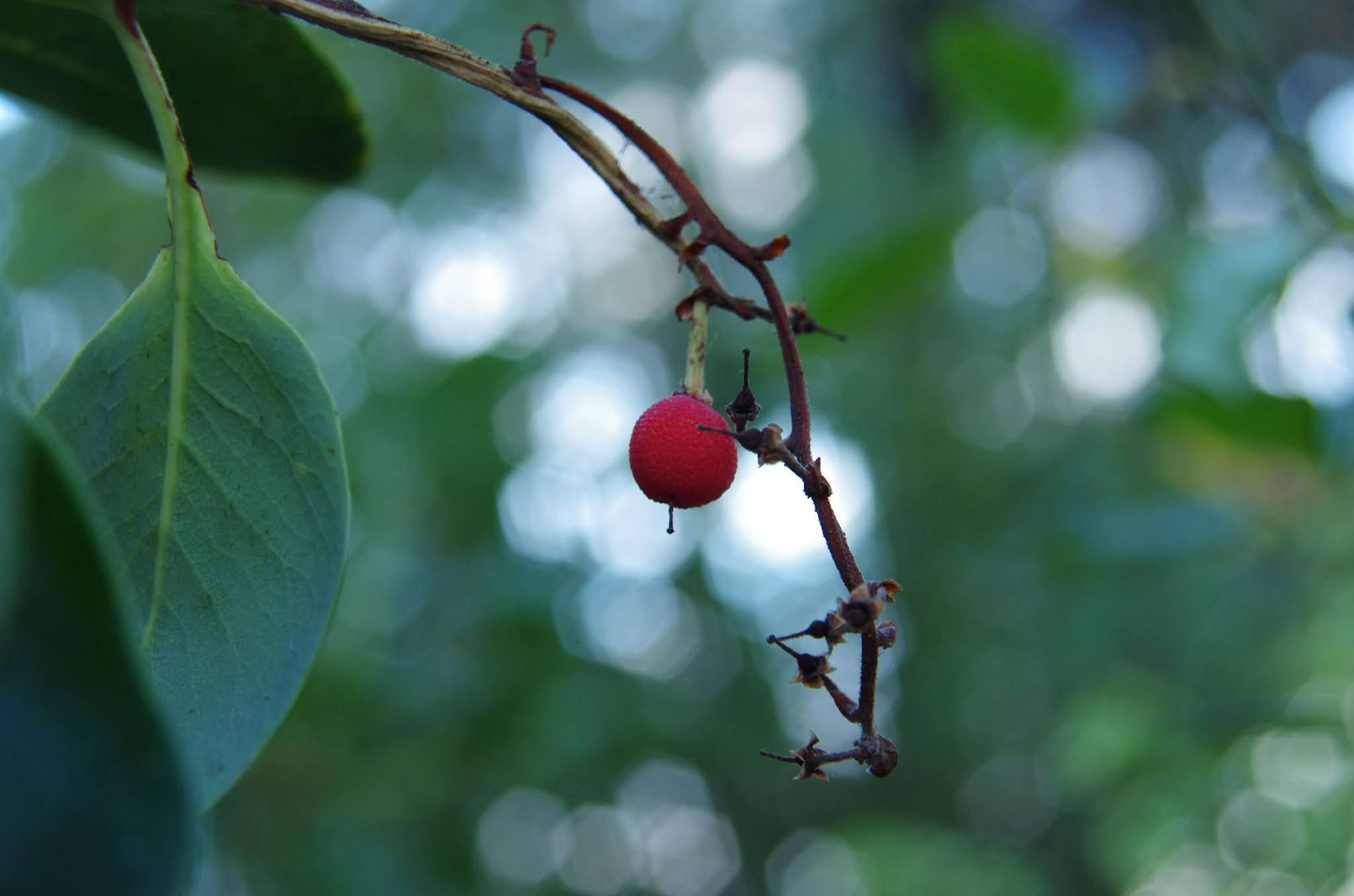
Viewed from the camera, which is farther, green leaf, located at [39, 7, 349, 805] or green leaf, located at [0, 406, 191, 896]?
green leaf, located at [39, 7, 349, 805]

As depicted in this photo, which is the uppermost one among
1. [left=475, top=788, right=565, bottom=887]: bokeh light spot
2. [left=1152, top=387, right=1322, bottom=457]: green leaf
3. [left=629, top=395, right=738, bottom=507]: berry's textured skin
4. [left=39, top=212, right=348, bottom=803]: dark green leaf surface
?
[left=1152, top=387, right=1322, bottom=457]: green leaf

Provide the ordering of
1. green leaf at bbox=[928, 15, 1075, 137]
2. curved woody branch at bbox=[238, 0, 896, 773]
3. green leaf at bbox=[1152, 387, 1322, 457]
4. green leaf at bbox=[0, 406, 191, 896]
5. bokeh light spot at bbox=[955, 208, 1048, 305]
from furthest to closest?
bokeh light spot at bbox=[955, 208, 1048, 305] < green leaf at bbox=[928, 15, 1075, 137] < green leaf at bbox=[1152, 387, 1322, 457] < curved woody branch at bbox=[238, 0, 896, 773] < green leaf at bbox=[0, 406, 191, 896]

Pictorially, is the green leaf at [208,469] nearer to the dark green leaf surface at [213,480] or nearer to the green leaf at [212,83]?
the dark green leaf surface at [213,480]

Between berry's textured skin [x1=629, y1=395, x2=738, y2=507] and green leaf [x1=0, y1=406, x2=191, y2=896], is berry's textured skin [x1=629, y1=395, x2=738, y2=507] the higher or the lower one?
the higher one

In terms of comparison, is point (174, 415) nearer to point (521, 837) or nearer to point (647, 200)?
point (647, 200)

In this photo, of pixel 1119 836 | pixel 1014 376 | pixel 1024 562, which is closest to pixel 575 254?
pixel 1014 376

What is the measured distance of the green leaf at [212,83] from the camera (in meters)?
0.91

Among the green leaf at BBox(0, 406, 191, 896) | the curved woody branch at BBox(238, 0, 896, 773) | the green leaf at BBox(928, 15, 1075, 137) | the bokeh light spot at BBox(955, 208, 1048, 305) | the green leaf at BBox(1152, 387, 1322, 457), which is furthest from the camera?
the bokeh light spot at BBox(955, 208, 1048, 305)

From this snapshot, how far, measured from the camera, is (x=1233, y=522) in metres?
2.90

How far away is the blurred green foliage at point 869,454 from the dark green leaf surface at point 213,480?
0.19 metres

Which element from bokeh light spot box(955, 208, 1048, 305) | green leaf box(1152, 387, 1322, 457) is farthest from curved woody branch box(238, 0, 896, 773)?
bokeh light spot box(955, 208, 1048, 305)

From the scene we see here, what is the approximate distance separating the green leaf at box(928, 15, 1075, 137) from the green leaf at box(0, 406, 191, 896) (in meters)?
2.39

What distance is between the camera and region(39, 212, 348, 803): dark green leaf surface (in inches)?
28.5

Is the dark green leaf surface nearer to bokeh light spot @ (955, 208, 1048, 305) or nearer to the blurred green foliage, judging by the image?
the blurred green foliage
